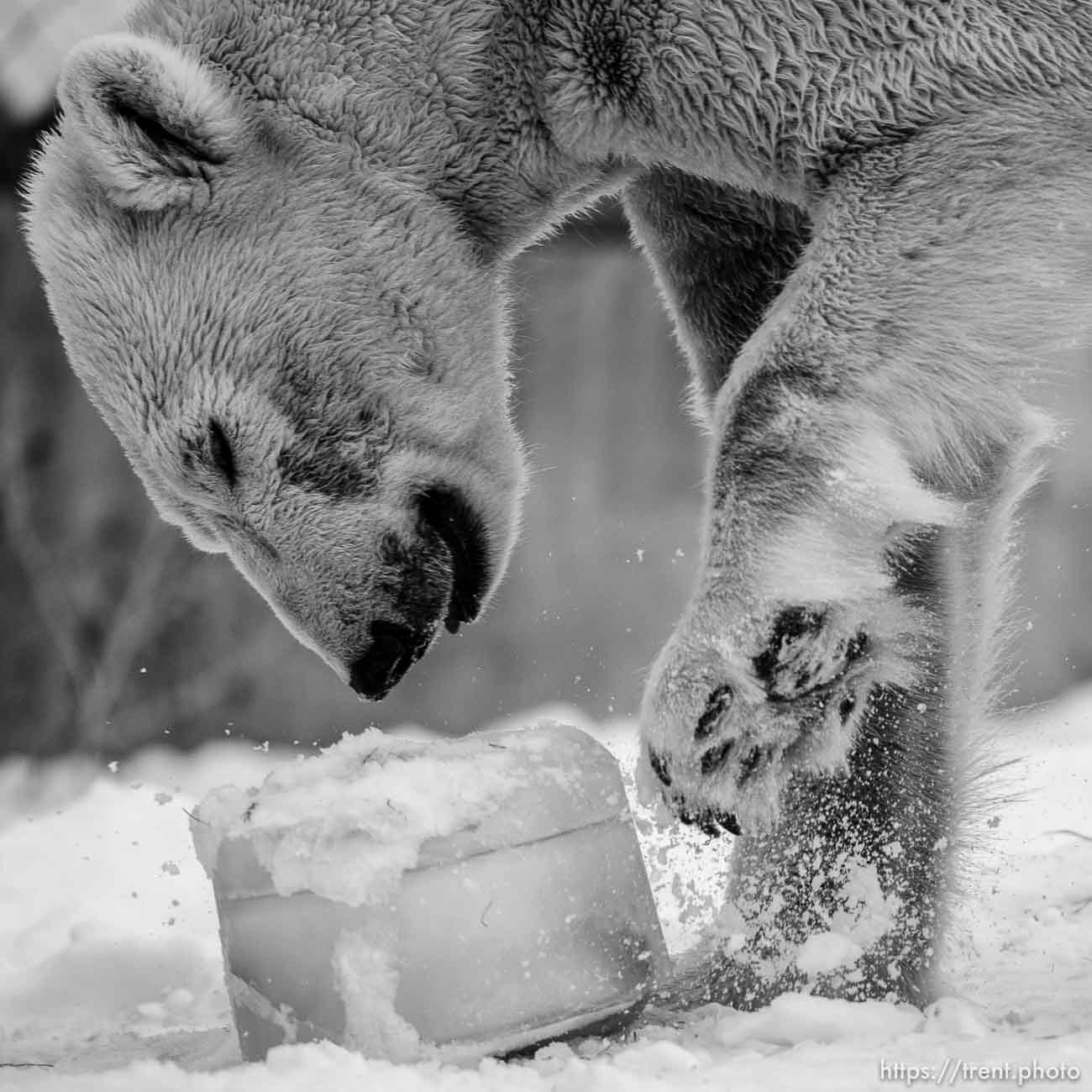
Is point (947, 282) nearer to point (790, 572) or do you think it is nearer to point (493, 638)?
point (790, 572)

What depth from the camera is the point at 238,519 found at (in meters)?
2.65

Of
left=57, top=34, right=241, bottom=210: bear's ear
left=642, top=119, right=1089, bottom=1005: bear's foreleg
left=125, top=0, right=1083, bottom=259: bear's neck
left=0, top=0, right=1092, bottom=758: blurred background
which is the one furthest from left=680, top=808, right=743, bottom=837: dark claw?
left=0, top=0, right=1092, bottom=758: blurred background

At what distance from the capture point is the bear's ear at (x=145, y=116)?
2.42m

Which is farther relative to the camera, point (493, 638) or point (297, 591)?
point (493, 638)

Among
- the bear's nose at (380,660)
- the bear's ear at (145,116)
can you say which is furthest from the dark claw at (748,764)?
the bear's ear at (145,116)

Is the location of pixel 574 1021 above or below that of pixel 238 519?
below

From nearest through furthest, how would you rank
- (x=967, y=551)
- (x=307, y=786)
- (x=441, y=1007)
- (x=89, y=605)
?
(x=441, y=1007) < (x=307, y=786) < (x=967, y=551) < (x=89, y=605)

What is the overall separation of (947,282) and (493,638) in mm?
5109

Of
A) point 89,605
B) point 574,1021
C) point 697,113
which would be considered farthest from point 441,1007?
point 89,605

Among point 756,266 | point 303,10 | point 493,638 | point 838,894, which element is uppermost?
point 303,10

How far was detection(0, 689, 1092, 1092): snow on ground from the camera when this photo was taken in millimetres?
1788

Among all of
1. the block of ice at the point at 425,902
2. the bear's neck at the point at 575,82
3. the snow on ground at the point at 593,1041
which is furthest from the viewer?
the bear's neck at the point at 575,82

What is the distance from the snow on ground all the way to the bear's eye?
0.54m

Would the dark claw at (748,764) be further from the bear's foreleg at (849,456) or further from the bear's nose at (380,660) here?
the bear's nose at (380,660)
